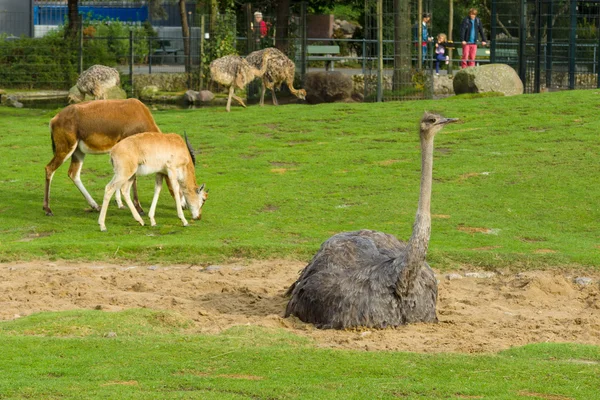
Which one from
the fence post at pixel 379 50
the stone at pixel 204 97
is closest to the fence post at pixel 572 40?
the fence post at pixel 379 50

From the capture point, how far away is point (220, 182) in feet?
55.5

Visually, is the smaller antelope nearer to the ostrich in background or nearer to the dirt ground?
the dirt ground

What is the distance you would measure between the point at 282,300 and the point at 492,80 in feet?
58.2

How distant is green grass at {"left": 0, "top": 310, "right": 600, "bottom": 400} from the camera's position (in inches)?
264

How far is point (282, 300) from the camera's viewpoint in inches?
416

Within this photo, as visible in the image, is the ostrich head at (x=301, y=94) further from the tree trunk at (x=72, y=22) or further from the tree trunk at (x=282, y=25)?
the tree trunk at (x=72, y=22)

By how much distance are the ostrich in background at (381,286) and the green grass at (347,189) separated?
2.66 metres

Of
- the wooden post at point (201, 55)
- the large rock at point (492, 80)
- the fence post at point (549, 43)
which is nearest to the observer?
the large rock at point (492, 80)

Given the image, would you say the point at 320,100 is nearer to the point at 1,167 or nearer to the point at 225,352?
the point at 1,167

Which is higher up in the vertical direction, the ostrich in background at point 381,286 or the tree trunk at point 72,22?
the tree trunk at point 72,22

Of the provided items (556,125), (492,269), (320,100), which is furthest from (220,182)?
(320,100)

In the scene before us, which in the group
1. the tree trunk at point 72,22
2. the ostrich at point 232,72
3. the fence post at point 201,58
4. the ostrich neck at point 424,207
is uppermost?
the tree trunk at point 72,22

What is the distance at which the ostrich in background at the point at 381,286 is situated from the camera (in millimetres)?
8945

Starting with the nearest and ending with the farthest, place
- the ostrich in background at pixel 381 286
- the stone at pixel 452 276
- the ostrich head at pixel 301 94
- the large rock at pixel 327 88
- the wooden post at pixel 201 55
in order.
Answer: the ostrich in background at pixel 381 286 < the stone at pixel 452 276 < the ostrich head at pixel 301 94 < the large rock at pixel 327 88 < the wooden post at pixel 201 55
